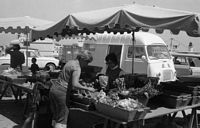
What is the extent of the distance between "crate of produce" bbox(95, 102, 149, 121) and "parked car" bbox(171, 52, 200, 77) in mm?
11057

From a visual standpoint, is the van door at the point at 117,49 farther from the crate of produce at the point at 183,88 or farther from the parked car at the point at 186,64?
the crate of produce at the point at 183,88

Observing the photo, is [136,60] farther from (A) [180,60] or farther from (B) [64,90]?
(B) [64,90]

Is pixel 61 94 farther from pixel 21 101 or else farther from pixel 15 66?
pixel 15 66

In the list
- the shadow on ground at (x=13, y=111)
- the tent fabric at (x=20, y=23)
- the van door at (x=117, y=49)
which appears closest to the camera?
the shadow on ground at (x=13, y=111)

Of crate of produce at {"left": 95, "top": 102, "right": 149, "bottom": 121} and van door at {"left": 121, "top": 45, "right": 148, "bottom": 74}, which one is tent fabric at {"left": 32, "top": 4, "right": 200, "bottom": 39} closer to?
crate of produce at {"left": 95, "top": 102, "right": 149, "bottom": 121}

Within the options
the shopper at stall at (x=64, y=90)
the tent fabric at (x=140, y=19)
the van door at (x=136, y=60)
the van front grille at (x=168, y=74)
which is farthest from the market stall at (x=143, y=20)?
the van door at (x=136, y=60)

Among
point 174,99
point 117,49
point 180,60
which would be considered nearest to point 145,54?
point 117,49

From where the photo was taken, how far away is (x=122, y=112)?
366 centimetres

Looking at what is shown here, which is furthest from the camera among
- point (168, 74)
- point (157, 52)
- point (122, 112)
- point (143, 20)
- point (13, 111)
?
point (157, 52)

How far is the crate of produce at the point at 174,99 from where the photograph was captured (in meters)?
4.42

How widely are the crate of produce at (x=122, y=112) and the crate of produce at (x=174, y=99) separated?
32.7 inches

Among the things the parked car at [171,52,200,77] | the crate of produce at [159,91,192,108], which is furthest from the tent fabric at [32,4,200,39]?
the parked car at [171,52,200,77]

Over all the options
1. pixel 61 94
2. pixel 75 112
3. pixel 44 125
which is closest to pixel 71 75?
pixel 61 94

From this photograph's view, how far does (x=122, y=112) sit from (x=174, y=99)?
118 centimetres
